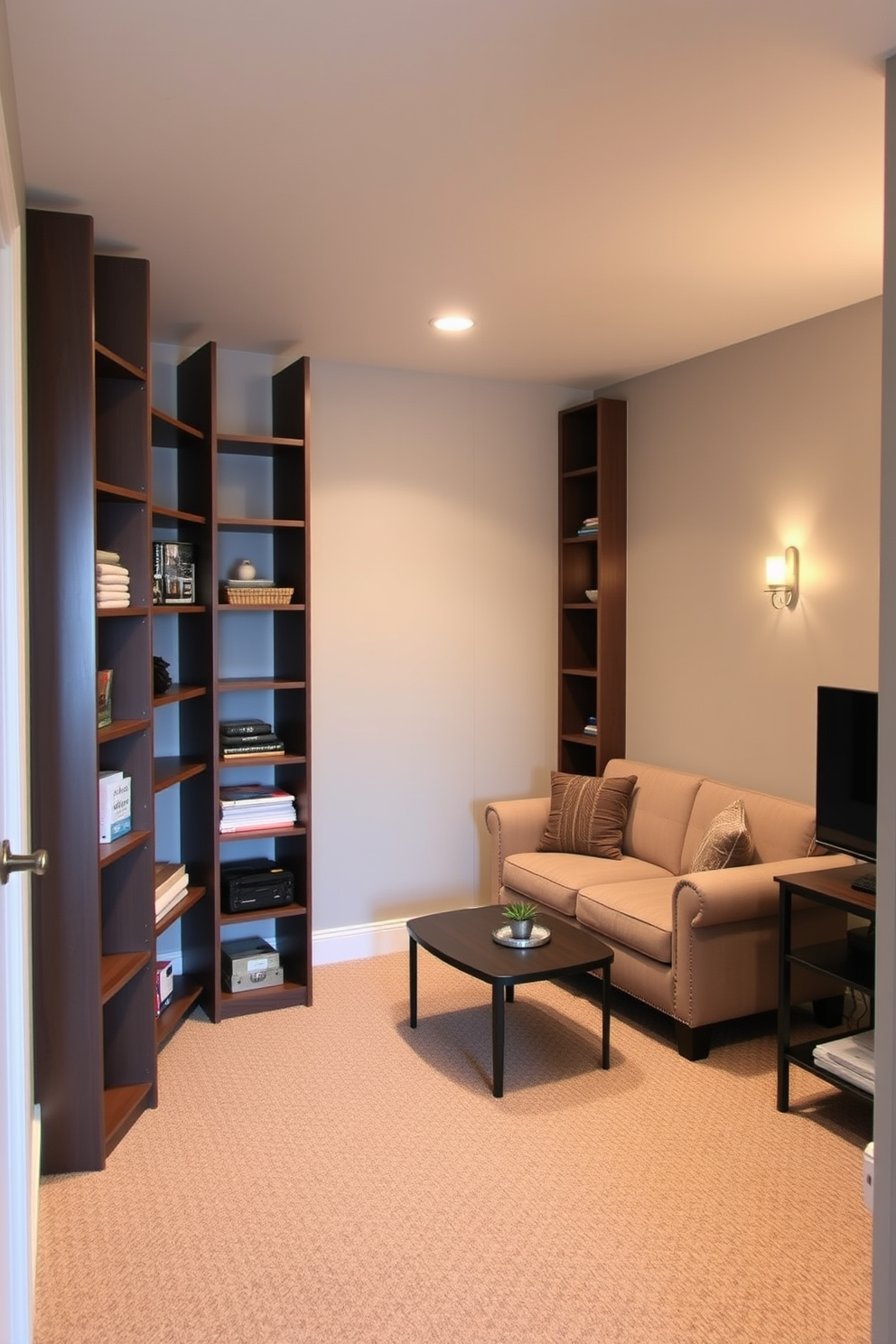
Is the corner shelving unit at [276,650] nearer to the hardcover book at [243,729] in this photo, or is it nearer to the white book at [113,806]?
the hardcover book at [243,729]

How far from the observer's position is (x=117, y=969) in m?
2.96

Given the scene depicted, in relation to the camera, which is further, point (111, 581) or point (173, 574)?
point (173, 574)

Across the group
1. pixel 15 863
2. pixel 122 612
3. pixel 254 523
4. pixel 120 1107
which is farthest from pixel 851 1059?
pixel 254 523

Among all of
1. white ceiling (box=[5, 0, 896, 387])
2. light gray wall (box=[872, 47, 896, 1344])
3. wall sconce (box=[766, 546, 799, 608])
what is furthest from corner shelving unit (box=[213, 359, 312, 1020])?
light gray wall (box=[872, 47, 896, 1344])

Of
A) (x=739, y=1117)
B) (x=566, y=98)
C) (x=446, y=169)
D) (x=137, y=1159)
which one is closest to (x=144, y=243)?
(x=446, y=169)

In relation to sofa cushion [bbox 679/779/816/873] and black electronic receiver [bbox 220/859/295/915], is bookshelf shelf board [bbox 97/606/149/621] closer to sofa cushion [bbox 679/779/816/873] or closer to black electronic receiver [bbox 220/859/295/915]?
black electronic receiver [bbox 220/859/295/915]

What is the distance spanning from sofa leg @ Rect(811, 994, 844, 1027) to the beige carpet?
0.72 ft

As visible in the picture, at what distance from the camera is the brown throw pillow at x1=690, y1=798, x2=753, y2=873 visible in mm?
3588

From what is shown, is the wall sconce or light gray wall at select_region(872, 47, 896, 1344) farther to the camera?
the wall sconce

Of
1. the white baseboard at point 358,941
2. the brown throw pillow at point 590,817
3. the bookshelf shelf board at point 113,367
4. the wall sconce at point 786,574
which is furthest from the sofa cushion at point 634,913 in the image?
the bookshelf shelf board at point 113,367

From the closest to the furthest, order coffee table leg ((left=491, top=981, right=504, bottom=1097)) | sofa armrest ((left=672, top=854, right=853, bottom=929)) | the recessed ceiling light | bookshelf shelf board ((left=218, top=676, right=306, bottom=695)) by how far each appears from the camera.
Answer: coffee table leg ((left=491, top=981, right=504, bottom=1097)) < sofa armrest ((left=672, top=854, right=853, bottom=929)) < the recessed ceiling light < bookshelf shelf board ((left=218, top=676, right=306, bottom=695))

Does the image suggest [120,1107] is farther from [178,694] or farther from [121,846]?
[178,694]

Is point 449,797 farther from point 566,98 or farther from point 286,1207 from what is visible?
point 566,98

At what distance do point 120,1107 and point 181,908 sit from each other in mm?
765
